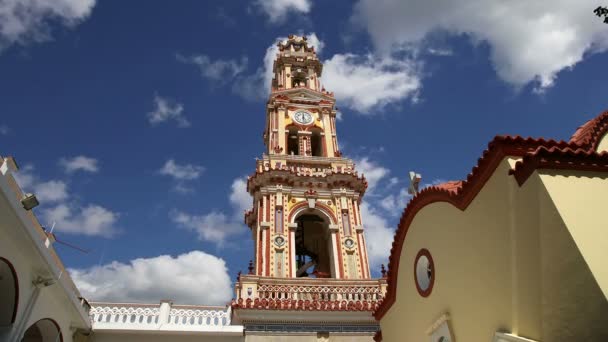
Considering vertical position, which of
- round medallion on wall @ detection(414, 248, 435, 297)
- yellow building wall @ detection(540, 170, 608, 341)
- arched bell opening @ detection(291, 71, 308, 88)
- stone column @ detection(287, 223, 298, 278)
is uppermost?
arched bell opening @ detection(291, 71, 308, 88)

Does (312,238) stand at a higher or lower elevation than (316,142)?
lower

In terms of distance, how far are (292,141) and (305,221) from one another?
440cm

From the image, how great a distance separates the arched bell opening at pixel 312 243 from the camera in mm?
18000

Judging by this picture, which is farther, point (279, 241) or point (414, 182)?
point (279, 241)

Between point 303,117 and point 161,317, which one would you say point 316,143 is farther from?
point 161,317

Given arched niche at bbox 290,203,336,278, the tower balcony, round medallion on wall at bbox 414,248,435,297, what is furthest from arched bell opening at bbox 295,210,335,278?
round medallion on wall at bbox 414,248,435,297

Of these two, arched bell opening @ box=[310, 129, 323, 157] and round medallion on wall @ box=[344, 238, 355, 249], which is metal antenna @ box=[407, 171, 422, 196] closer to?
round medallion on wall @ box=[344, 238, 355, 249]

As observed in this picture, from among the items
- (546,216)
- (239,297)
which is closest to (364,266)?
(239,297)

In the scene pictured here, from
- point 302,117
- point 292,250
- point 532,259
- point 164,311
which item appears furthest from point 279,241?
point 532,259

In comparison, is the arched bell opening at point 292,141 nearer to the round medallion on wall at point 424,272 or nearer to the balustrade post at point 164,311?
the balustrade post at point 164,311

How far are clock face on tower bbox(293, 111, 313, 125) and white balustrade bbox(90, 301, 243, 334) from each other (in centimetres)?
1036

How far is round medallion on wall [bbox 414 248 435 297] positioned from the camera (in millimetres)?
7992

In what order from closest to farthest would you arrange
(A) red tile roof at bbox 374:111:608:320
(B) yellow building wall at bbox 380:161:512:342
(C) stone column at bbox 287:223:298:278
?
(A) red tile roof at bbox 374:111:608:320 < (B) yellow building wall at bbox 380:161:512:342 < (C) stone column at bbox 287:223:298:278

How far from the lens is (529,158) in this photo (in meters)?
5.38
